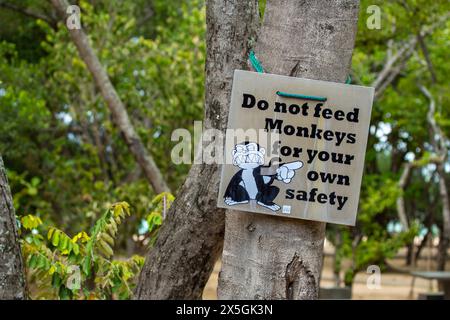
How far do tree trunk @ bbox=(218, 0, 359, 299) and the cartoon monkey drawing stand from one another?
0.12 m

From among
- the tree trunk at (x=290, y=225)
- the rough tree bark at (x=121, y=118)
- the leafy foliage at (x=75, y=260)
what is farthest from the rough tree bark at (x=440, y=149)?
the tree trunk at (x=290, y=225)

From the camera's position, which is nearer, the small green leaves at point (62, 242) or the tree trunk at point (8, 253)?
the tree trunk at point (8, 253)

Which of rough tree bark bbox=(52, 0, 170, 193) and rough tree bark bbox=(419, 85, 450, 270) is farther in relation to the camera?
rough tree bark bbox=(419, 85, 450, 270)

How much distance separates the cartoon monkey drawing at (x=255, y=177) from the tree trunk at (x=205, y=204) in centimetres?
94

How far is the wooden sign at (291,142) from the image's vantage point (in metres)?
3.15

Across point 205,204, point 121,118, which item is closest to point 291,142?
point 205,204

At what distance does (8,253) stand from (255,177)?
45.4 inches

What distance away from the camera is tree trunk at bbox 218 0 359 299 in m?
3.24

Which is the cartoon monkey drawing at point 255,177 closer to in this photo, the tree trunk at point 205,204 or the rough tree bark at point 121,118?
the tree trunk at point 205,204

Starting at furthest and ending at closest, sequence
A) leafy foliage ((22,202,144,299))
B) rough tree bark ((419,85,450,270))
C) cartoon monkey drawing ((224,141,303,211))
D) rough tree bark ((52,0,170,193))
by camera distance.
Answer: rough tree bark ((419,85,450,270)) → rough tree bark ((52,0,170,193)) → leafy foliage ((22,202,144,299)) → cartoon monkey drawing ((224,141,303,211))

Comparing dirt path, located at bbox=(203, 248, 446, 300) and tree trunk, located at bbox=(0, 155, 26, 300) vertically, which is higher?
tree trunk, located at bbox=(0, 155, 26, 300)

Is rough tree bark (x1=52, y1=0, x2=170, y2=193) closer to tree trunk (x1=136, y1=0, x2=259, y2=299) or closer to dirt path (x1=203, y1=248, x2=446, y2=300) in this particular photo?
tree trunk (x1=136, y1=0, x2=259, y2=299)

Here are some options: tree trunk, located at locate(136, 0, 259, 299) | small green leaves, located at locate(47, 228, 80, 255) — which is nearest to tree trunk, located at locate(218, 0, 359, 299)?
tree trunk, located at locate(136, 0, 259, 299)
